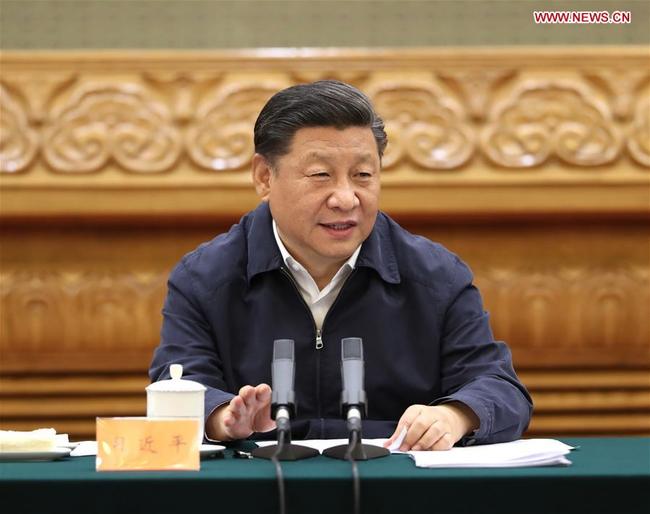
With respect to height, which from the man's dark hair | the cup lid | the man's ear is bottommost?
the cup lid

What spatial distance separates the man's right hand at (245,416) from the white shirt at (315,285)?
400 millimetres

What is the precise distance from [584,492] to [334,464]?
32 centimetres

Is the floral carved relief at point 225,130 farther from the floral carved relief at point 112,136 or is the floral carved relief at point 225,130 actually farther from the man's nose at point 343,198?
the man's nose at point 343,198

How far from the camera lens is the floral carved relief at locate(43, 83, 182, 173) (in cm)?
290

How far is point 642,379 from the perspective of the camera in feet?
9.59

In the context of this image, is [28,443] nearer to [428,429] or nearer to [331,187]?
[428,429]

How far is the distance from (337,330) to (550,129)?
1233 mm

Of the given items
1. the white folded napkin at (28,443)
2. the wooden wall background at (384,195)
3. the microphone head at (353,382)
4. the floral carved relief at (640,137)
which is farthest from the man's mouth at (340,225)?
the floral carved relief at (640,137)

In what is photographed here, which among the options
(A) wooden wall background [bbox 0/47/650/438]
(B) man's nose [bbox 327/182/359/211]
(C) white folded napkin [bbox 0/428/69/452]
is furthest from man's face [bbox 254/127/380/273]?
(A) wooden wall background [bbox 0/47/650/438]

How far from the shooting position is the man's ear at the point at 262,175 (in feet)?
6.89

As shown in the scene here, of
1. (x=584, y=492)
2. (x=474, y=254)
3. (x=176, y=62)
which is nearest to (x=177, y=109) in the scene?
(x=176, y=62)

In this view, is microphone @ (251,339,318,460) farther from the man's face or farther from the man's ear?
the man's ear

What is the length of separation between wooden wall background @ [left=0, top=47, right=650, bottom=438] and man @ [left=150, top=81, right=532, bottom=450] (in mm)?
837

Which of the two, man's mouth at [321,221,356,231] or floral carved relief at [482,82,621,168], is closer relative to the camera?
man's mouth at [321,221,356,231]
